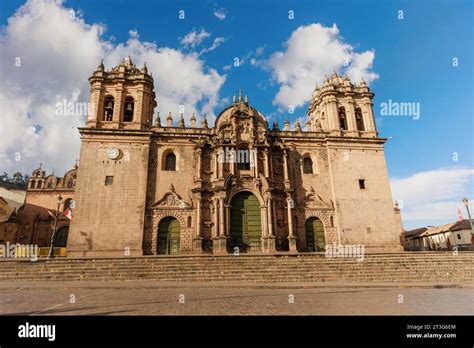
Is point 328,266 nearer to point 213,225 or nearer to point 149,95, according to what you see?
point 213,225

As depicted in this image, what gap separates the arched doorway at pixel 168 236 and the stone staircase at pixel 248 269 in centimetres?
484

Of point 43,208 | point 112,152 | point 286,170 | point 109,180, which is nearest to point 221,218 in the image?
point 286,170

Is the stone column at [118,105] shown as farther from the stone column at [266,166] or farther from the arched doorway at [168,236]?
the stone column at [266,166]

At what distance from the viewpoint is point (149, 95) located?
1004 inches

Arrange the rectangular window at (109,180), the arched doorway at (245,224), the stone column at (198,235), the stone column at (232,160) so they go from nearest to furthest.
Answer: the stone column at (198,235)
the arched doorway at (245,224)
the rectangular window at (109,180)
the stone column at (232,160)

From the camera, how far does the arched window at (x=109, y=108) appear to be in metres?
24.8

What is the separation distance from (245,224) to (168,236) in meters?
6.15

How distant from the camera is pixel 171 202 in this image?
22109 millimetres

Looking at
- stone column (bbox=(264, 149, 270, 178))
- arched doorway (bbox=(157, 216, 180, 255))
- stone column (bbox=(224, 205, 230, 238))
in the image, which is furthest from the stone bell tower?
stone column (bbox=(264, 149, 270, 178))

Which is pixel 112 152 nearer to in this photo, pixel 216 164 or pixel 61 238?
pixel 216 164

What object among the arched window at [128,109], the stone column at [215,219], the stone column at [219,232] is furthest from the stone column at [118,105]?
the stone column at [219,232]

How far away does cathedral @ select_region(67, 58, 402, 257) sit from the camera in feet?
68.7
